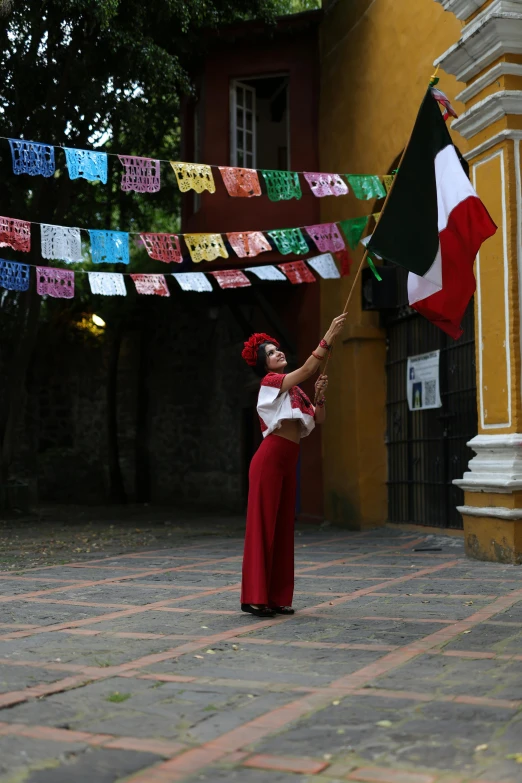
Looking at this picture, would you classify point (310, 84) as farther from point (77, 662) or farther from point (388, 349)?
point (77, 662)

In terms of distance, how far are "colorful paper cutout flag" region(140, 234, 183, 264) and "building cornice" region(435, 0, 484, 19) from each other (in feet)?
11.9

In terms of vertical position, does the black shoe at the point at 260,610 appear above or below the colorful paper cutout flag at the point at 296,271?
below

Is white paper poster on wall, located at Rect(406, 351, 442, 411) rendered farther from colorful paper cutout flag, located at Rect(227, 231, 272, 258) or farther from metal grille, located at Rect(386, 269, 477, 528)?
colorful paper cutout flag, located at Rect(227, 231, 272, 258)

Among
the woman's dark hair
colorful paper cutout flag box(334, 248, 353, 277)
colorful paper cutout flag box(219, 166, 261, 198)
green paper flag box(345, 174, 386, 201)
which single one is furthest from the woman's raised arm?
colorful paper cutout flag box(334, 248, 353, 277)

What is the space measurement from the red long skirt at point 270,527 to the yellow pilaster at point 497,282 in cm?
255

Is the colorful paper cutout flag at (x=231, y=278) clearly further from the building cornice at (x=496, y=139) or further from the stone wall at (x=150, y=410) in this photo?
the stone wall at (x=150, y=410)

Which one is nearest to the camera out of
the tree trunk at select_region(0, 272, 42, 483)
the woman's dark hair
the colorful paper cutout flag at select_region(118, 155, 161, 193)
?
the woman's dark hair

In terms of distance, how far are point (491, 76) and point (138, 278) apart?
445cm

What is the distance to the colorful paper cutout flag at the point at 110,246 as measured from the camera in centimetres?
943

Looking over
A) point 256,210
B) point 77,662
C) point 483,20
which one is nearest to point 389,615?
point 77,662

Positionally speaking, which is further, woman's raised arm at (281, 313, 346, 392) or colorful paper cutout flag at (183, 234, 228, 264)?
colorful paper cutout flag at (183, 234, 228, 264)

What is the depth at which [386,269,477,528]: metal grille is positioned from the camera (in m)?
9.12

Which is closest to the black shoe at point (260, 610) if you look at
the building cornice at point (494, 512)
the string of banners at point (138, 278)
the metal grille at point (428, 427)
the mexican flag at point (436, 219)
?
the mexican flag at point (436, 219)

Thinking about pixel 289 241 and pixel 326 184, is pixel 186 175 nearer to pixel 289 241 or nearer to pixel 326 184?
pixel 326 184
